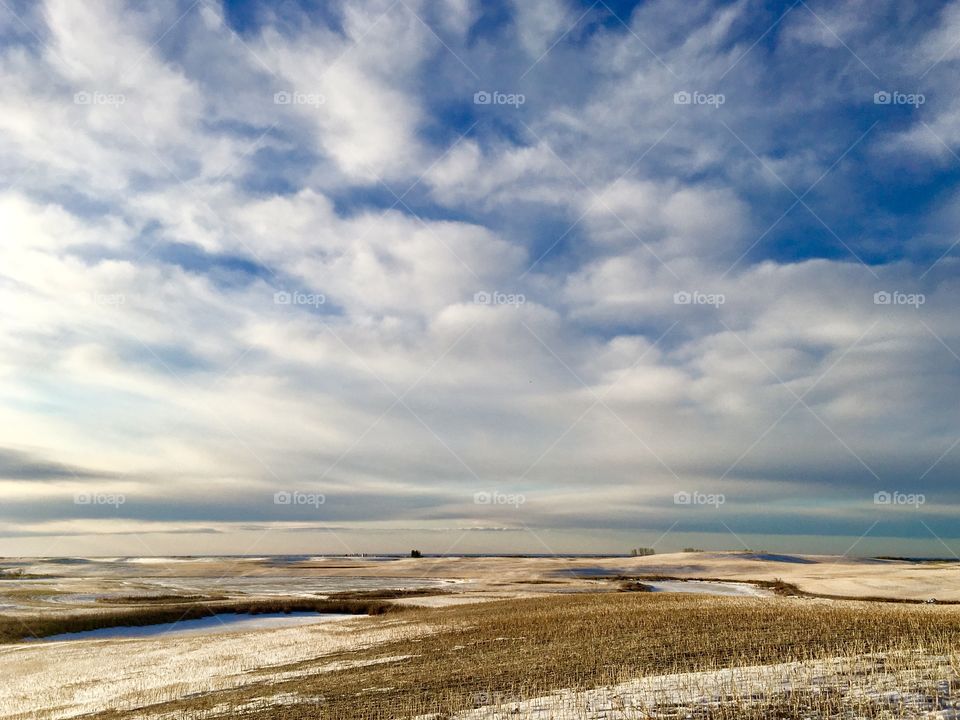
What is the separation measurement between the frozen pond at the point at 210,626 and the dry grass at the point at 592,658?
A: 30.4m

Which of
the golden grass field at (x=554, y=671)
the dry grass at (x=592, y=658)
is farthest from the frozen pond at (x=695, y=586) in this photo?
the dry grass at (x=592, y=658)

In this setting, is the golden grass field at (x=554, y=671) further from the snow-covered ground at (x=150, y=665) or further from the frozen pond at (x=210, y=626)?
the frozen pond at (x=210, y=626)

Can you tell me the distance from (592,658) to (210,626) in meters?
48.4

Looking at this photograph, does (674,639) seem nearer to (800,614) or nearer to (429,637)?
(800,614)

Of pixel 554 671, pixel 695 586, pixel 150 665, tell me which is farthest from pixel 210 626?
pixel 695 586

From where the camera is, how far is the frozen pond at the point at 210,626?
5400cm

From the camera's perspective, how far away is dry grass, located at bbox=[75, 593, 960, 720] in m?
17.3

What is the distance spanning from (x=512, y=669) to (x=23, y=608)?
72.4m

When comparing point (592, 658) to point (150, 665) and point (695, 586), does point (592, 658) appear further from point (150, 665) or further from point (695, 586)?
point (695, 586)

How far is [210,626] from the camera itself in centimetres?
5788

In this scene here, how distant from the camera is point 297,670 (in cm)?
2692

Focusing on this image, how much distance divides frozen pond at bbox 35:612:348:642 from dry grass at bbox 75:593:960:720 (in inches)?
1197

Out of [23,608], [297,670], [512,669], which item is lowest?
[23,608]

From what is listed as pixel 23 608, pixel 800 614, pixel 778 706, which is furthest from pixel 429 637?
pixel 23 608
